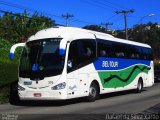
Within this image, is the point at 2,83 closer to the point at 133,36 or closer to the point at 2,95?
the point at 2,95

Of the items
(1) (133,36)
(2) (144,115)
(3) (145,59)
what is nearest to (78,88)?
(2) (144,115)

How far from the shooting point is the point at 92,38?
20422 millimetres

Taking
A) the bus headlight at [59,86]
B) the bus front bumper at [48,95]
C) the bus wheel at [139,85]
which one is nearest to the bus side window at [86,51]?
the bus headlight at [59,86]

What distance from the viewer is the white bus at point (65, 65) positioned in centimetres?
1764

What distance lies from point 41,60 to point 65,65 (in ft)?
3.44

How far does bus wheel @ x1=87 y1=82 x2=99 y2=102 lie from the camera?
1988cm

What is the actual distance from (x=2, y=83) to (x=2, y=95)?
2.91ft

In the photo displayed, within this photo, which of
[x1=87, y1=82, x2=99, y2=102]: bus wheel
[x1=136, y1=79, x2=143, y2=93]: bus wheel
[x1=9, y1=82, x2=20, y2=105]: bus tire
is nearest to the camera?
[x1=87, y1=82, x2=99, y2=102]: bus wheel

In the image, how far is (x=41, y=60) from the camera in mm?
17891

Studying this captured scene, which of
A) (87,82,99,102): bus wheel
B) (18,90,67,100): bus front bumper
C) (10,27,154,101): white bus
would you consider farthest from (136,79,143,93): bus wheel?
(18,90,67,100): bus front bumper

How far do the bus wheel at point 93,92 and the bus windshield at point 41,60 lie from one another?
113 inches

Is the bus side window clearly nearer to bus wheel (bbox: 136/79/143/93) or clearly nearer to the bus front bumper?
the bus front bumper

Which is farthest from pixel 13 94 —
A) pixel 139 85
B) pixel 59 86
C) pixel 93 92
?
pixel 139 85

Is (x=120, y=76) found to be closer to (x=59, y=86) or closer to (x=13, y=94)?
(x=13, y=94)
